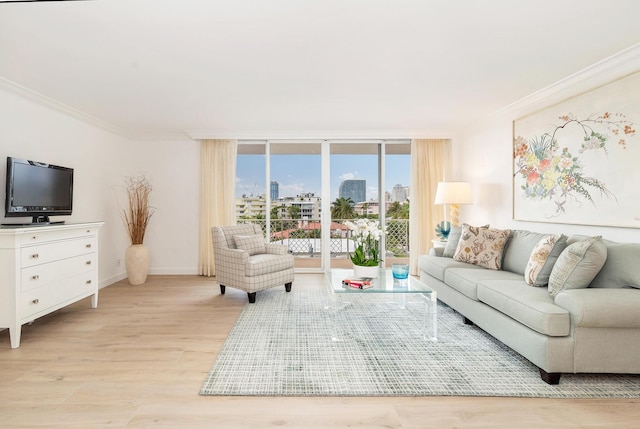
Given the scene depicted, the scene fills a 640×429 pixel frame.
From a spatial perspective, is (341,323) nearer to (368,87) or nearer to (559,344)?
(559,344)

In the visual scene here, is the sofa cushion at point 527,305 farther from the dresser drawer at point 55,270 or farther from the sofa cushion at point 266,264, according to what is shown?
the dresser drawer at point 55,270

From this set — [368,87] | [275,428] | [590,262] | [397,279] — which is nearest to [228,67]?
[368,87]

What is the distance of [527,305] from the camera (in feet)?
7.73

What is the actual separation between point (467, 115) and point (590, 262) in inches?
110

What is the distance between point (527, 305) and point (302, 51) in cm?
253

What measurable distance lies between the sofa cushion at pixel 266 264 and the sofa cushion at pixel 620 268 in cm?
319

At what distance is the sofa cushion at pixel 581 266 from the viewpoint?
2.42 m

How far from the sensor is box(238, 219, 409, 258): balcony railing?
19.9 feet

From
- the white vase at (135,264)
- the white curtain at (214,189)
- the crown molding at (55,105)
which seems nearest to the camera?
the crown molding at (55,105)

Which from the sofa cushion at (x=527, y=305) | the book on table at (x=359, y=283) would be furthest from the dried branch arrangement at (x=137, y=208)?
the sofa cushion at (x=527, y=305)

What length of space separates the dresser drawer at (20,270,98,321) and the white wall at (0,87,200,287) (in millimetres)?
1064

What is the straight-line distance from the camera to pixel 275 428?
1774 mm

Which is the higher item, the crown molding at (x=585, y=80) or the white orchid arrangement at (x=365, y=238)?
the crown molding at (x=585, y=80)

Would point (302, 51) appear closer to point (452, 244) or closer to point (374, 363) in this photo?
point (374, 363)
